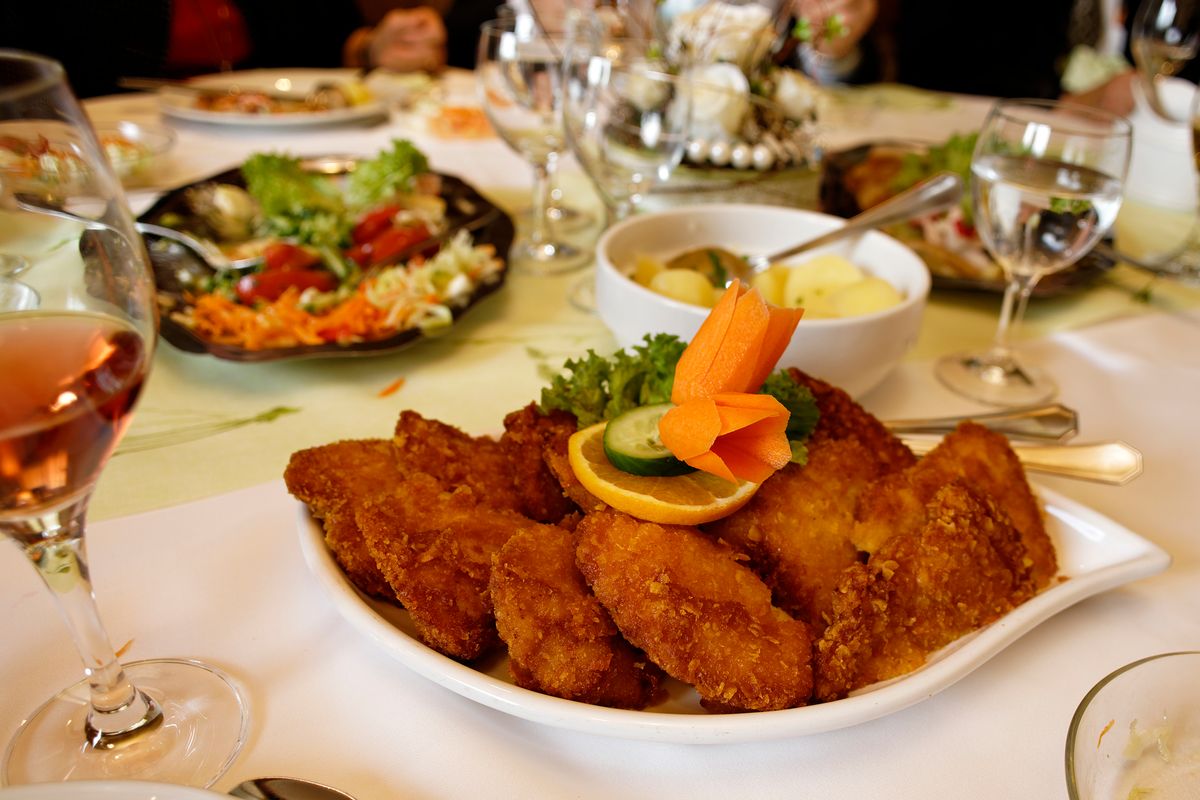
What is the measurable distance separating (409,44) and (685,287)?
3.39m

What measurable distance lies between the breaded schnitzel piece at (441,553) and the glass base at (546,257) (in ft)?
4.31

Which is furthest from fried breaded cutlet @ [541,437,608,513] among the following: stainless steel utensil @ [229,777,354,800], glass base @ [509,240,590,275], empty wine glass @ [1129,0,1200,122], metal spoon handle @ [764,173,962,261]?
empty wine glass @ [1129,0,1200,122]

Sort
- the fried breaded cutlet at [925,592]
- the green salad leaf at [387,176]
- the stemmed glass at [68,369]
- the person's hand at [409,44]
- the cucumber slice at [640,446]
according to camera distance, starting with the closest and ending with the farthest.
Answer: the stemmed glass at [68,369] → the fried breaded cutlet at [925,592] → the cucumber slice at [640,446] → the green salad leaf at [387,176] → the person's hand at [409,44]

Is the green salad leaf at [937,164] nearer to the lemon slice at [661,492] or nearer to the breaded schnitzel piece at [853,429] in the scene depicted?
the breaded schnitzel piece at [853,429]

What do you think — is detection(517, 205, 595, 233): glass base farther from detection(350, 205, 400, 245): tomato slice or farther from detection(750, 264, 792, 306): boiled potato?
detection(750, 264, 792, 306): boiled potato

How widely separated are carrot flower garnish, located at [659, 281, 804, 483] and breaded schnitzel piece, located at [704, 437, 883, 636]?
9 centimetres

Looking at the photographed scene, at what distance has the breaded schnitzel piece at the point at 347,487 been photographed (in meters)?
1.13

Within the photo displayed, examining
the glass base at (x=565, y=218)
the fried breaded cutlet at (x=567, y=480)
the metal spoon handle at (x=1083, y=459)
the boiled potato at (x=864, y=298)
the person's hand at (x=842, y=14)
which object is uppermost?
the person's hand at (x=842, y=14)

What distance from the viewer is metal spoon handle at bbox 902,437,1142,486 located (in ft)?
4.92

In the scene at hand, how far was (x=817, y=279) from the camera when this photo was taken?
6.51 ft

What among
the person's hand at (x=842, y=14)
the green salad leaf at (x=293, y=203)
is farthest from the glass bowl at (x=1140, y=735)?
the person's hand at (x=842, y=14)

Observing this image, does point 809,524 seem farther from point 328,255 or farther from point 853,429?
point 328,255

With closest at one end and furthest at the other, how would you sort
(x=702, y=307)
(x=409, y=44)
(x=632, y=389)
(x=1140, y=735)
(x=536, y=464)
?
1. (x=1140, y=735)
2. (x=536, y=464)
3. (x=632, y=389)
4. (x=702, y=307)
5. (x=409, y=44)

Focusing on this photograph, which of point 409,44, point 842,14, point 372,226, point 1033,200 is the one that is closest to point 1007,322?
point 1033,200
